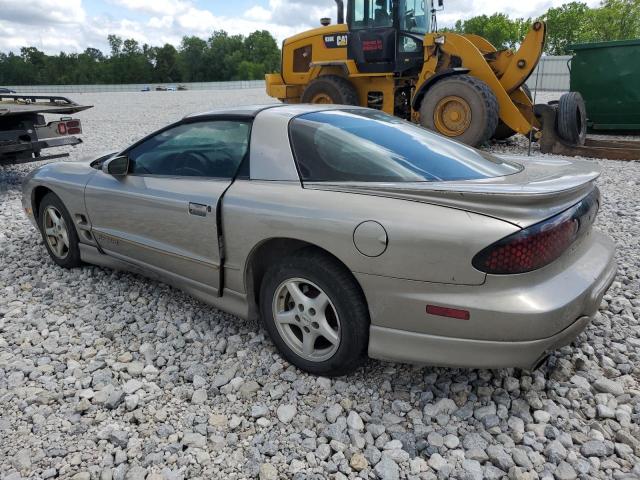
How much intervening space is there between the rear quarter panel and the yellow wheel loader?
6.43m

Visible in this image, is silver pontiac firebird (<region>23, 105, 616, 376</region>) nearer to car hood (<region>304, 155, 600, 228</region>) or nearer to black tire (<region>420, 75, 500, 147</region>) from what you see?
car hood (<region>304, 155, 600, 228</region>)

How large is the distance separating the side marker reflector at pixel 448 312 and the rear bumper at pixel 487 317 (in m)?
0.02

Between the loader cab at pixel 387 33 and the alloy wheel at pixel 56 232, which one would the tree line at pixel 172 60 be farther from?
the alloy wheel at pixel 56 232

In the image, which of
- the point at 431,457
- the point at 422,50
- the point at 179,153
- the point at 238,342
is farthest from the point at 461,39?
the point at 431,457

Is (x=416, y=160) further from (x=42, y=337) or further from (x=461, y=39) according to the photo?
(x=461, y=39)

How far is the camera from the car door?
2.90 meters

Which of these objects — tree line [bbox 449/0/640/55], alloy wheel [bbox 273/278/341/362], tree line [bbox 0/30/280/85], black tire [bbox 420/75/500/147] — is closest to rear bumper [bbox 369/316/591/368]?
alloy wheel [bbox 273/278/341/362]

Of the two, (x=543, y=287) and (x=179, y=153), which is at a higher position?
(x=179, y=153)

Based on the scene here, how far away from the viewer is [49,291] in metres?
3.79

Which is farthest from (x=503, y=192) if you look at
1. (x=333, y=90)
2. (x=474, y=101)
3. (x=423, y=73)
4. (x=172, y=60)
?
(x=172, y=60)

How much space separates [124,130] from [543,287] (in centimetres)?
1389

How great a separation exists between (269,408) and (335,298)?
630 mm

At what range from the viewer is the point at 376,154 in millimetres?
2592

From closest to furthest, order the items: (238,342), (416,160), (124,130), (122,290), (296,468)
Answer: (296,468) < (416,160) < (238,342) < (122,290) < (124,130)
